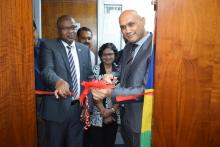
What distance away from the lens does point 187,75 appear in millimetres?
1137

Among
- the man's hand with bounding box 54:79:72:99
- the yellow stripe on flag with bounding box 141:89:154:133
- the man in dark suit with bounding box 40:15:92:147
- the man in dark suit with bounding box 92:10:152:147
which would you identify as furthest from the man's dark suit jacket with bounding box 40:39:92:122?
the yellow stripe on flag with bounding box 141:89:154:133

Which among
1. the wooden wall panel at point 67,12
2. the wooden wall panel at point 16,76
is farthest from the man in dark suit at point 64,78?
the wooden wall panel at point 67,12

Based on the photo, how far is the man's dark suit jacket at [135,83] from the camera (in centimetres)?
138

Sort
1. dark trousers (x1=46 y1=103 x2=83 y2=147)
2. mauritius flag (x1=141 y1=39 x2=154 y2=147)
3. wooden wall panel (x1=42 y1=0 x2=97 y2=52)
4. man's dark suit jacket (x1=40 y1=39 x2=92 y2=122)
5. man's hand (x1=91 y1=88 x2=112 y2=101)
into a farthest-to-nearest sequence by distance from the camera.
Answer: wooden wall panel (x1=42 y1=0 x2=97 y2=52) → dark trousers (x1=46 y1=103 x2=83 y2=147) → man's dark suit jacket (x1=40 y1=39 x2=92 y2=122) → man's hand (x1=91 y1=88 x2=112 y2=101) → mauritius flag (x1=141 y1=39 x2=154 y2=147)

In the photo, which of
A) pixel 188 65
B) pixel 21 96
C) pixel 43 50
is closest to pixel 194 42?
pixel 188 65

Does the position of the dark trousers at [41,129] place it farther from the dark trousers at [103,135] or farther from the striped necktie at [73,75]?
the dark trousers at [103,135]

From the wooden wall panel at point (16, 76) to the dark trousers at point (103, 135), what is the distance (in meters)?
1.07

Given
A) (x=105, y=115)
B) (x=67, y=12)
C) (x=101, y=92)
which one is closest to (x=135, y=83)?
(x=101, y=92)

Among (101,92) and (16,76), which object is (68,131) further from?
(16,76)

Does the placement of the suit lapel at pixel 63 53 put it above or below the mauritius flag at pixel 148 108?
above

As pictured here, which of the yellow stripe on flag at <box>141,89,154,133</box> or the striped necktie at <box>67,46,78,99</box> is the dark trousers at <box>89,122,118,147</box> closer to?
the striped necktie at <box>67,46,78,99</box>

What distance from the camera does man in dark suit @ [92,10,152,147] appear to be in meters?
1.38

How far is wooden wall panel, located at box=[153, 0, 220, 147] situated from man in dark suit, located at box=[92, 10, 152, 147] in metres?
0.25

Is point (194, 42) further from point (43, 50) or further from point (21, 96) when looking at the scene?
point (43, 50)
